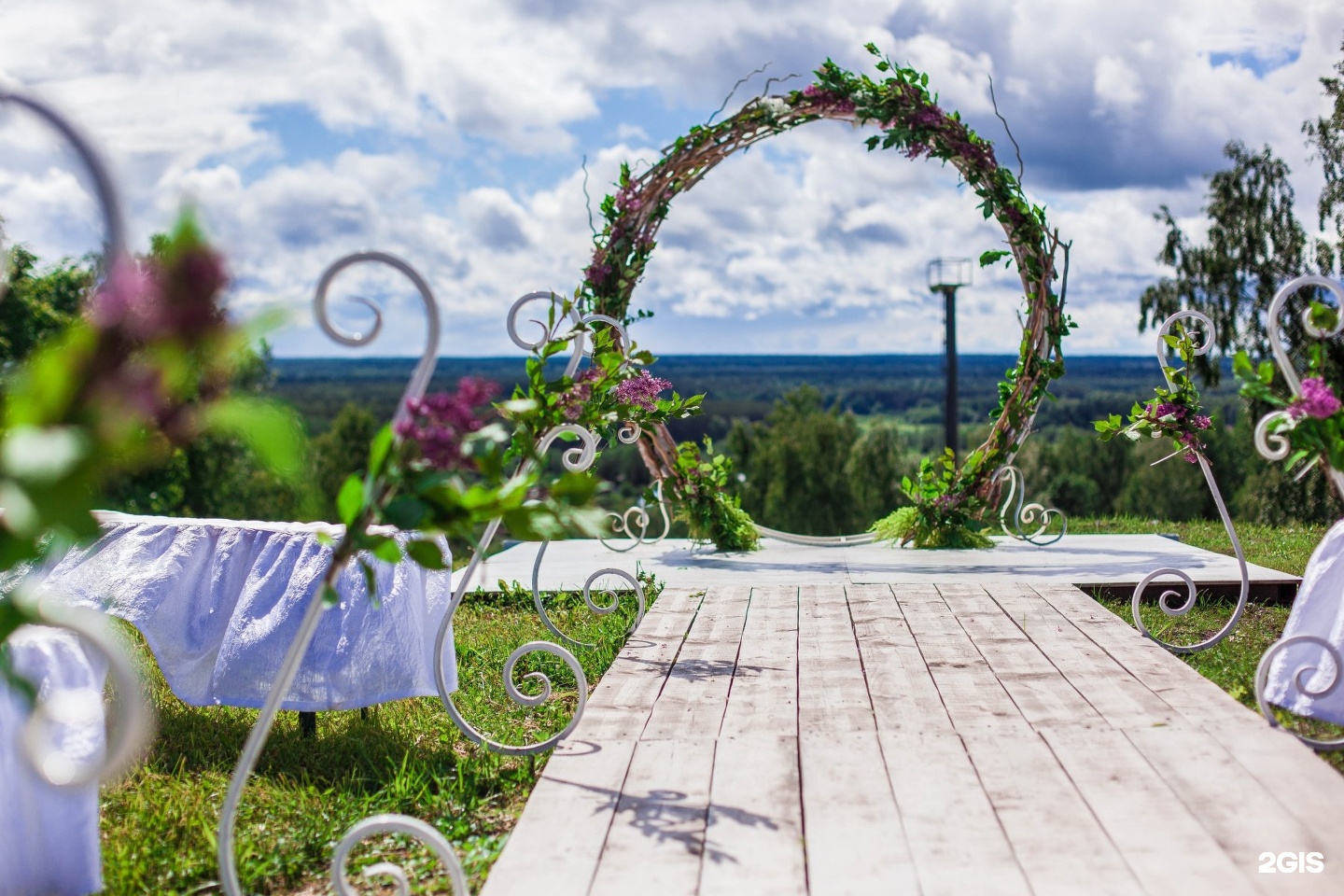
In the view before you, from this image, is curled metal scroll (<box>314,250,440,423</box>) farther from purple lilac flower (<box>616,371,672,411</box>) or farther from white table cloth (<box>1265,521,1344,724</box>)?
white table cloth (<box>1265,521,1344,724</box>)

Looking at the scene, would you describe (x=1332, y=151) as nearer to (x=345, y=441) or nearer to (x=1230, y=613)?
(x=1230, y=613)

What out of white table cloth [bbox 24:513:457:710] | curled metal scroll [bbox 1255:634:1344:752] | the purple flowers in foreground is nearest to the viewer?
the purple flowers in foreground

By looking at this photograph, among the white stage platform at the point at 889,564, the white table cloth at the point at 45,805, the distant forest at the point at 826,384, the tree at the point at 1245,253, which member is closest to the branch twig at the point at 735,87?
the white stage platform at the point at 889,564

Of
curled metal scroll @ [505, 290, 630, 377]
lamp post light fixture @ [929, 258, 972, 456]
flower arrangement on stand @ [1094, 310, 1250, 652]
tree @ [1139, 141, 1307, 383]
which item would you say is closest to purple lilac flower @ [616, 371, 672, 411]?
curled metal scroll @ [505, 290, 630, 377]

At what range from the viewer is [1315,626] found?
2.93 metres

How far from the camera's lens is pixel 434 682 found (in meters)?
3.09

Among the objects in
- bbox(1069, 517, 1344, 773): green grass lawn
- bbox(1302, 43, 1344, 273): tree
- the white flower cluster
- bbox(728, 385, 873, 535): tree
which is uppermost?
bbox(1302, 43, 1344, 273): tree

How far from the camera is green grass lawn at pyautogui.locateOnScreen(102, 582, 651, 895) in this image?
2.38 metres

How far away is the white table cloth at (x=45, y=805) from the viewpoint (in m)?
2.08

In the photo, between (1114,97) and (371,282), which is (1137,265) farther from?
(371,282)

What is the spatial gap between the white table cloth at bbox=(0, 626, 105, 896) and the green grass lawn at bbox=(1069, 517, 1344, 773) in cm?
274

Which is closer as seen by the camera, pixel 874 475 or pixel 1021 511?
pixel 1021 511

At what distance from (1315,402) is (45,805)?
2.68 metres

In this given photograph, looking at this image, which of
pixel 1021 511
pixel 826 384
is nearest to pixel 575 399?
pixel 1021 511
